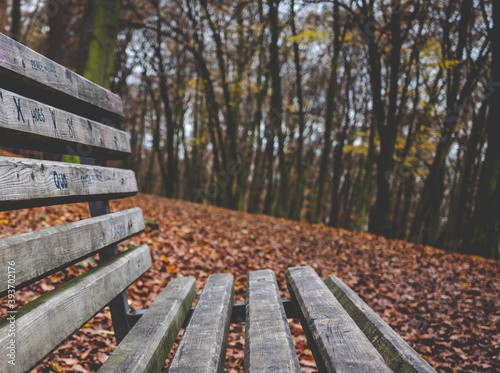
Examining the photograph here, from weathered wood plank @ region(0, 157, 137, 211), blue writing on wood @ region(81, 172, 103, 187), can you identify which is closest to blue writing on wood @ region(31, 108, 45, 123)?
weathered wood plank @ region(0, 157, 137, 211)

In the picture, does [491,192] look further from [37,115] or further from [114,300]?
[37,115]

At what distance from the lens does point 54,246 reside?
93 cm

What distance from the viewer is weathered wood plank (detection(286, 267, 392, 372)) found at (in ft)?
2.63

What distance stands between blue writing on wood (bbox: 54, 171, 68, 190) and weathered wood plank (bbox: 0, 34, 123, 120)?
29cm

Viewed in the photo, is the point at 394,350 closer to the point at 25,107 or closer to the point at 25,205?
the point at 25,205

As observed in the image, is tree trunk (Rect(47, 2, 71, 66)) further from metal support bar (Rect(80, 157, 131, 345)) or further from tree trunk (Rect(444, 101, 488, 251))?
tree trunk (Rect(444, 101, 488, 251))

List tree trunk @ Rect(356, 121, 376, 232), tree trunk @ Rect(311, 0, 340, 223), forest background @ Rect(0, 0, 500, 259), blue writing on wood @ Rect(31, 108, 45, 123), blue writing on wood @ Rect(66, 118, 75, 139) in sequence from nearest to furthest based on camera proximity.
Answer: blue writing on wood @ Rect(31, 108, 45, 123) < blue writing on wood @ Rect(66, 118, 75, 139) < forest background @ Rect(0, 0, 500, 259) < tree trunk @ Rect(311, 0, 340, 223) < tree trunk @ Rect(356, 121, 376, 232)

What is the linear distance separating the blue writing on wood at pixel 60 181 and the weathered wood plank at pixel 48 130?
0.12 meters

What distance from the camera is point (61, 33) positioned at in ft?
24.9

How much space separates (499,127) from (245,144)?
14.9 metres

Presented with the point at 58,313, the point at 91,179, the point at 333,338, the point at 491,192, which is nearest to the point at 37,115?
the point at 91,179

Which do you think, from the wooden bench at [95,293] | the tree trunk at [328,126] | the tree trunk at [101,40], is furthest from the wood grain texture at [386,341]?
the tree trunk at [328,126]

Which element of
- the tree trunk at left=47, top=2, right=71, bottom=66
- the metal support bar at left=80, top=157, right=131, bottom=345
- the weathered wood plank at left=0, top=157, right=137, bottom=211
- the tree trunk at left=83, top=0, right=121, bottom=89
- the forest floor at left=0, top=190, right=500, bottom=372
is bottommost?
the forest floor at left=0, top=190, right=500, bottom=372

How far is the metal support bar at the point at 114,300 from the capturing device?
55.2 inches
